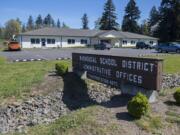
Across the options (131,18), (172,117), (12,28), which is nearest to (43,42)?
(131,18)

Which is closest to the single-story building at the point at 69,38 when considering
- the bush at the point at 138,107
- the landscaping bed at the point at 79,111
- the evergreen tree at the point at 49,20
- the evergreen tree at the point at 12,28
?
the landscaping bed at the point at 79,111

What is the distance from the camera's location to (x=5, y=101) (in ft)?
42.0

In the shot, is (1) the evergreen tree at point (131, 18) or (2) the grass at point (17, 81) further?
(1) the evergreen tree at point (131, 18)

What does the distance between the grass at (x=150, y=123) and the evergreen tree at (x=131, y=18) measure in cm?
7814

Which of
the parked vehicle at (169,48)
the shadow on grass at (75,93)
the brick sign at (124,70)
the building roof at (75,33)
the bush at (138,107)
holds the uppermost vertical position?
the building roof at (75,33)

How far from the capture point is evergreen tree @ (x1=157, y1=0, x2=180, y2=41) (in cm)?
6425

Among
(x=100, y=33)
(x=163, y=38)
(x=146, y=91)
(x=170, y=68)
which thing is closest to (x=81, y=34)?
(x=100, y=33)

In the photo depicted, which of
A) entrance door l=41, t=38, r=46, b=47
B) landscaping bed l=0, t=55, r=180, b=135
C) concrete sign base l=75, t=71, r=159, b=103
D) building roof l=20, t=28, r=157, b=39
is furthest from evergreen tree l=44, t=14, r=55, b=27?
concrete sign base l=75, t=71, r=159, b=103

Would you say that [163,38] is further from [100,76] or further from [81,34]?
[100,76]

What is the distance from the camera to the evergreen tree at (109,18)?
288 ft

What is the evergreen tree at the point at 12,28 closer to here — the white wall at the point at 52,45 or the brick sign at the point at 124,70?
the white wall at the point at 52,45

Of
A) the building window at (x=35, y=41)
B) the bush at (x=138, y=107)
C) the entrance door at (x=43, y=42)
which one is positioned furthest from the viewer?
the entrance door at (x=43, y=42)

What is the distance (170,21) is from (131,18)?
21.5 m

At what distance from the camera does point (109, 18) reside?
290 feet
